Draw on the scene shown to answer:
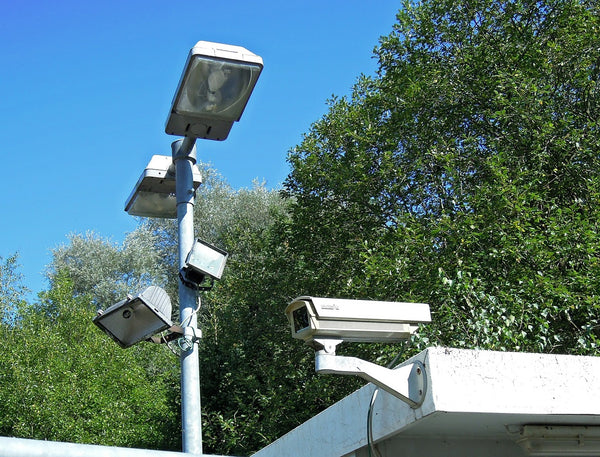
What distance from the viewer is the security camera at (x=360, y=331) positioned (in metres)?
3.56

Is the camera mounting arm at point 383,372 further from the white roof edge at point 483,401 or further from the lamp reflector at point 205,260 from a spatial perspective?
the lamp reflector at point 205,260

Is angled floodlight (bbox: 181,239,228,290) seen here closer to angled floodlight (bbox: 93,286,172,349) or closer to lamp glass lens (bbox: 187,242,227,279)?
lamp glass lens (bbox: 187,242,227,279)

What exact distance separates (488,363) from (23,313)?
68.2 feet

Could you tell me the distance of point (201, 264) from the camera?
467 centimetres

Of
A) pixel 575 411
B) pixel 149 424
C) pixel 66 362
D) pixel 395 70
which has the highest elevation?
pixel 395 70

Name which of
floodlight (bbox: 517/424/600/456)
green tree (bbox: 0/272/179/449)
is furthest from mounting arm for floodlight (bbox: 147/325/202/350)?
green tree (bbox: 0/272/179/449)

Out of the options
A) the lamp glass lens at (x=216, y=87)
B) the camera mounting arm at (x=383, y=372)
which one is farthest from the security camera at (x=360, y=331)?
the lamp glass lens at (x=216, y=87)

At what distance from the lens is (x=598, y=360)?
428 centimetres

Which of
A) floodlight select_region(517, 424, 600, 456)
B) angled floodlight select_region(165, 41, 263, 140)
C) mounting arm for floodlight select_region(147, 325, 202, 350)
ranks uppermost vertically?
angled floodlight select_region(165, 41, 263, 140)

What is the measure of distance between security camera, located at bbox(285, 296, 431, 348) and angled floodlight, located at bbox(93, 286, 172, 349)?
1139 mm

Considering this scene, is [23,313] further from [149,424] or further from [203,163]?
[203,163]

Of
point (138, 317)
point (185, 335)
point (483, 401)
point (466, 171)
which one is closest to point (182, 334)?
point (185, 335)

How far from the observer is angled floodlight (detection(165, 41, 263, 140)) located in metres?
4.48

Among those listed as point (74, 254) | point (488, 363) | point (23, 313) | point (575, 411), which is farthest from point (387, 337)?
point (74, 254)
